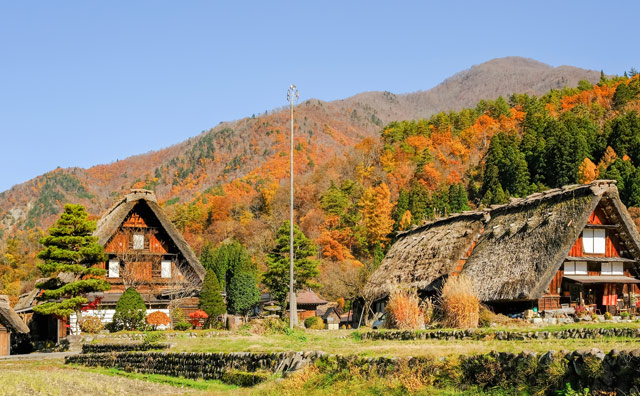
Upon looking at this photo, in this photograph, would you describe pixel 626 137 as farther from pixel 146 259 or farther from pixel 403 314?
pixel 403 314

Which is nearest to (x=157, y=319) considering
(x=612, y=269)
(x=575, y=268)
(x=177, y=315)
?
(x=177, y=315)

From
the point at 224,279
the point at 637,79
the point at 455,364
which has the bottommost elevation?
the point at 224,279

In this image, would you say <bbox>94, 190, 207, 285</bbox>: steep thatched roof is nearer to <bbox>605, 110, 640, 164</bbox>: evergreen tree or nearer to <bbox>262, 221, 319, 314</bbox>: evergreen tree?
<bbox>262, 221, 319, 314</bbox>: evergreen tree

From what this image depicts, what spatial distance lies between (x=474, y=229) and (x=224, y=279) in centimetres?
3962

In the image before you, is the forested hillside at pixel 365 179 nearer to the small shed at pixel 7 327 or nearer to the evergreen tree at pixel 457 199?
the evergreen tree at pixel 457 199

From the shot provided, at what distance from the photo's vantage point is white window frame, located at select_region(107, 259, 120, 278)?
4069 centimetres

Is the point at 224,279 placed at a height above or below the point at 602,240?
below

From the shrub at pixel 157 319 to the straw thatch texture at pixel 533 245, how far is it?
1642 centimetres

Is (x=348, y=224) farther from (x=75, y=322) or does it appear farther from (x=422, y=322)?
(x=422, y=322)

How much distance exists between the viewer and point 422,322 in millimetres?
23219

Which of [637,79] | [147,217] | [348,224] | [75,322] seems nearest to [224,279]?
[348,224]

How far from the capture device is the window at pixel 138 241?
137 feet

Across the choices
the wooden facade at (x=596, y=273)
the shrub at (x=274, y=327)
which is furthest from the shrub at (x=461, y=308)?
the wooden facade at (x=596, y=273)

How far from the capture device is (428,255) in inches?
1437
